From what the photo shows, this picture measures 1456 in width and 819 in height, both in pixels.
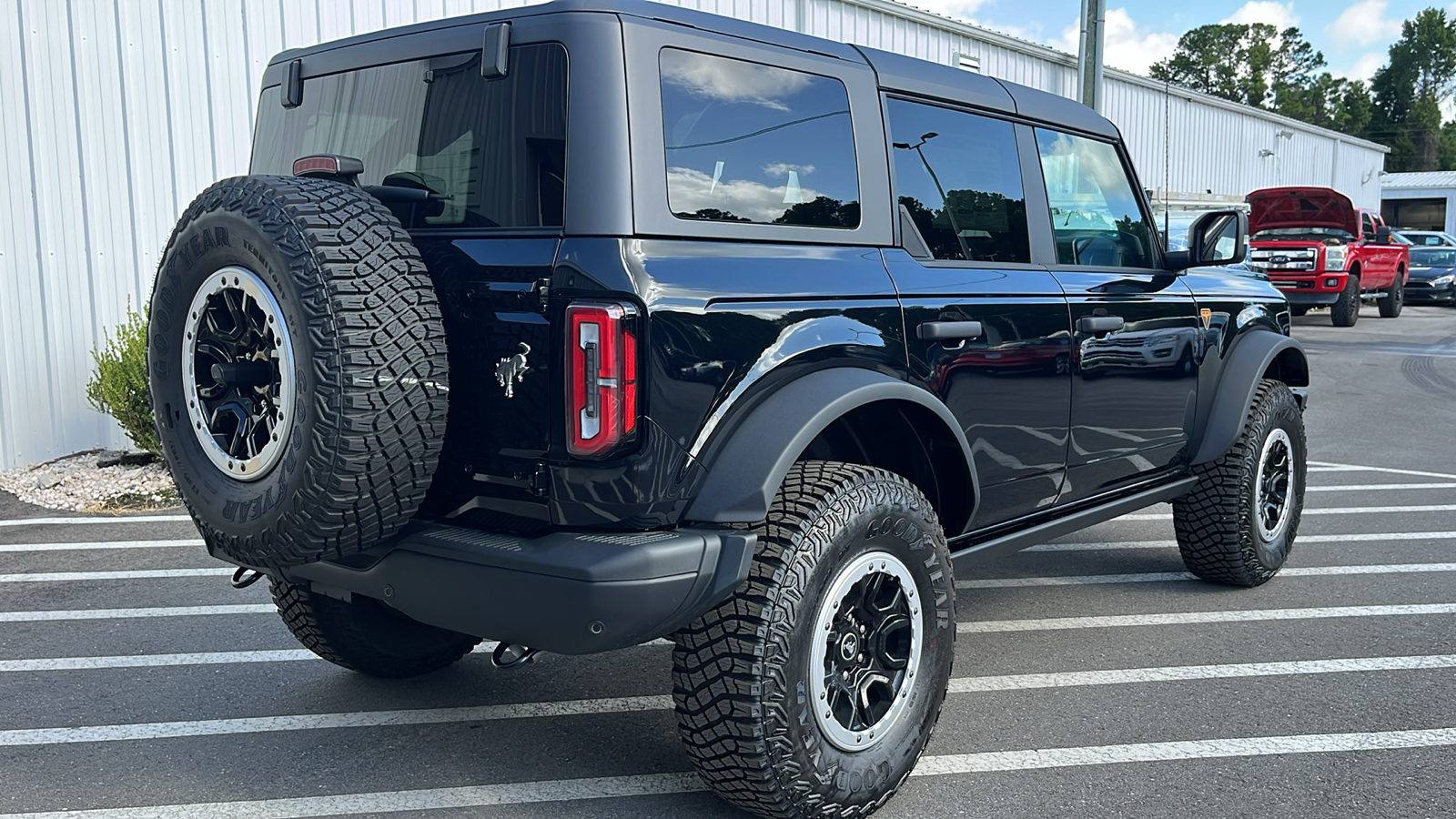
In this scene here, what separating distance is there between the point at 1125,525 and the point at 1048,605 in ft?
6.17

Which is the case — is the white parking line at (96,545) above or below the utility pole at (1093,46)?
below

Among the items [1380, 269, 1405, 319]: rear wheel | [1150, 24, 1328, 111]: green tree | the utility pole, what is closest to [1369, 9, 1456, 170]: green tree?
[1150, 24, 1328, 111]: green tree

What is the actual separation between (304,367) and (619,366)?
681 mm

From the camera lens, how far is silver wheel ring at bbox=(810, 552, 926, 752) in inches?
112

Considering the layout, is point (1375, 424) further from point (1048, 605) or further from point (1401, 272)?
point (1401, 272)

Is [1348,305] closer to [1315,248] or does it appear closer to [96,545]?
[1315,248]

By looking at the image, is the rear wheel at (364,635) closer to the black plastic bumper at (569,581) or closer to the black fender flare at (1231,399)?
the black plastic bumper at (569,581)

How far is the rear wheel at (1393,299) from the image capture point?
2200 centimetres

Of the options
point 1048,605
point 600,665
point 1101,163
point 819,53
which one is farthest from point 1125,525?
point 819,53

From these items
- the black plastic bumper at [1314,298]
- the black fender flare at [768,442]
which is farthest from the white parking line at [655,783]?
the black plastic bumper at [1314,298]

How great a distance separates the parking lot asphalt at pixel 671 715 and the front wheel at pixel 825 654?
27cm

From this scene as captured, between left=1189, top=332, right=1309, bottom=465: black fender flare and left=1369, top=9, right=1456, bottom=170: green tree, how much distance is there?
107 metres

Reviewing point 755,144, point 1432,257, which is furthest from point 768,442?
point 1432,257

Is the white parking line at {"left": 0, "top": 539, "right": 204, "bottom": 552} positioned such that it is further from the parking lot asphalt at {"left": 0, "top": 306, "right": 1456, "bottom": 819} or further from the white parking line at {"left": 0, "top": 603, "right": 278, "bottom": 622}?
the white parking line at {"left": 0, "top": 603, "right": 278, "bottom": 622}
